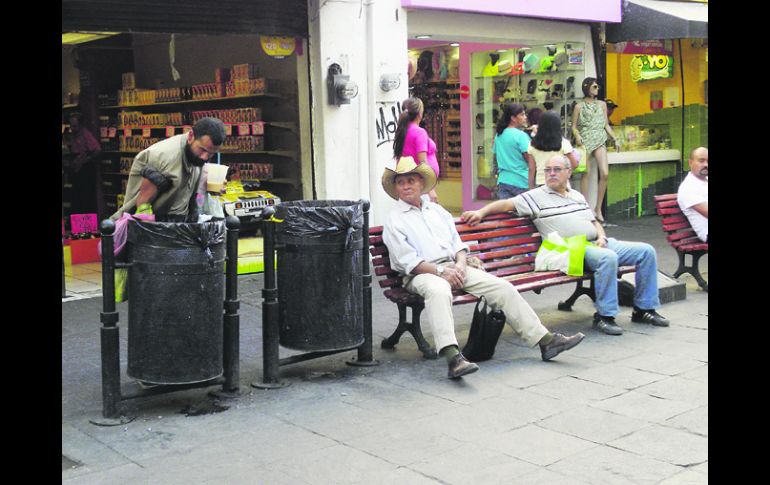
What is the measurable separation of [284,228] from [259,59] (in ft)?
21.0

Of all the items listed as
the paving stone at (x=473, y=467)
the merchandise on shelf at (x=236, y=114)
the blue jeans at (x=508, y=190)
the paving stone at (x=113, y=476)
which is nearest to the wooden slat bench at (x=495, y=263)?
the paving stone at (x=473, y=467)

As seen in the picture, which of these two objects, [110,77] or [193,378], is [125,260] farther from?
[110,77]

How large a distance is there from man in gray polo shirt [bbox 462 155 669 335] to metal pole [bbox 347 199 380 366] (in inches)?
47.0

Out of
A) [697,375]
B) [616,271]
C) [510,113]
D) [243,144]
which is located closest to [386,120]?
[510,113]

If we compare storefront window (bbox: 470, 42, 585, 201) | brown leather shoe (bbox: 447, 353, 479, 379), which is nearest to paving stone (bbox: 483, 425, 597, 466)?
brown leather shoe (bbox: 447, 353, 479, 379)

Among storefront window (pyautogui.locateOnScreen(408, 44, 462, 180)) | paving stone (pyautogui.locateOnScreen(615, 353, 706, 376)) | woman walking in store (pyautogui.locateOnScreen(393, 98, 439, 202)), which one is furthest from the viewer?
storefront window (pyautogui.locateOnScreen(408, 44, 462, 180))

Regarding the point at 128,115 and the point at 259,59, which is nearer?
the point at 259,59

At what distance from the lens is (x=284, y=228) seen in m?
6.17

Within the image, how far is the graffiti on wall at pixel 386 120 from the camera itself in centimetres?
1102

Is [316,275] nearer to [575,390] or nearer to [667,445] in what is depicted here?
[575,390]

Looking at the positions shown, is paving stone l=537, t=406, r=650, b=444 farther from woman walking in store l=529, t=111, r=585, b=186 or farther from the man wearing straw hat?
woman walking in store l=529, t=111, r=585, b=186

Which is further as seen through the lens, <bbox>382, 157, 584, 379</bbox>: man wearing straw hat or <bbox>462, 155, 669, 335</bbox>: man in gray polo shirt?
<bbox>462, 155, 669, 335</bbox>: man in gray polo shirt

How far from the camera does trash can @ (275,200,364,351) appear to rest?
6.12m

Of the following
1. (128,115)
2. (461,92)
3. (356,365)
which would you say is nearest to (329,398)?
(356,365)
